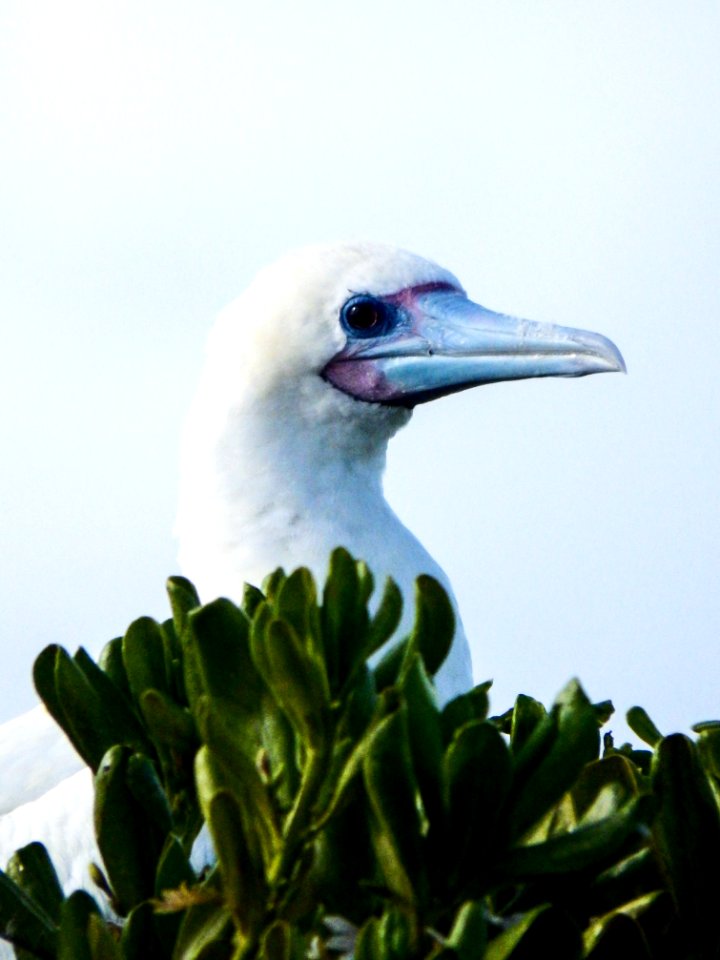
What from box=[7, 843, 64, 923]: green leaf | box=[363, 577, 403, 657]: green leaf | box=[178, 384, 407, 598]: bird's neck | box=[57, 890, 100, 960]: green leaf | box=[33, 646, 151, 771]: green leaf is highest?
box=[178, 384, 407, 598]: bird's neck

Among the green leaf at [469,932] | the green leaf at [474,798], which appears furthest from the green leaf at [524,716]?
the green leaf at [469,932]

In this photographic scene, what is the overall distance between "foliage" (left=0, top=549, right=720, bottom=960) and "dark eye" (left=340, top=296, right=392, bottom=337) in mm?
2837

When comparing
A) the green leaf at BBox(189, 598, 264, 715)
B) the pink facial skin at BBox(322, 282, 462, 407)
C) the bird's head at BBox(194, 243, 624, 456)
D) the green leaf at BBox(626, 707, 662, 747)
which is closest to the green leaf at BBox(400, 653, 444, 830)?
the green leaf at BBox(189, 598, 264, 715)

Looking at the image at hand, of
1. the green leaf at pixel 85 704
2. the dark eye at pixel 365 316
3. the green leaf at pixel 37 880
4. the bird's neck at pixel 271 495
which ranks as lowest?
the green leaf at pixel 37 880

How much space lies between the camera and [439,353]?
5090mm

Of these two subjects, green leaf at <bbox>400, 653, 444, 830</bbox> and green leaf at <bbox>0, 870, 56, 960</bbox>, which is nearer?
green leaf at <bbox>400, 653, 444, 830</bbox>

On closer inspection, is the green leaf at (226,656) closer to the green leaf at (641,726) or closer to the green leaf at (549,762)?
the green leaf at (549,762)

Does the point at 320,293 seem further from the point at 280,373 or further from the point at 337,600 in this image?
the point at 337,600

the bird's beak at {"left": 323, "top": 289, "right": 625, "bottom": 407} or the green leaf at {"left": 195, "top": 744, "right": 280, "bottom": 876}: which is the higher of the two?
the bird's beak at {"left": 323, "top": 289, "right": 625, "bottom": 407}

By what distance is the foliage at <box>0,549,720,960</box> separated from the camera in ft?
6.21

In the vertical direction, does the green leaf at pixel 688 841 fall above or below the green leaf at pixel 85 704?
below

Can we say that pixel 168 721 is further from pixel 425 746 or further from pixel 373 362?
pixel 373 362

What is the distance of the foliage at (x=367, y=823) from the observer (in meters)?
1.89

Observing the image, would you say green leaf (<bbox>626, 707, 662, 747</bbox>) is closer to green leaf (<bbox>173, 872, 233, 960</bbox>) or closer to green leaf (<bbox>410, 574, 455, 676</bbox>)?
green leaf (<bbox>410, 574, 455, 676</bbox>)
